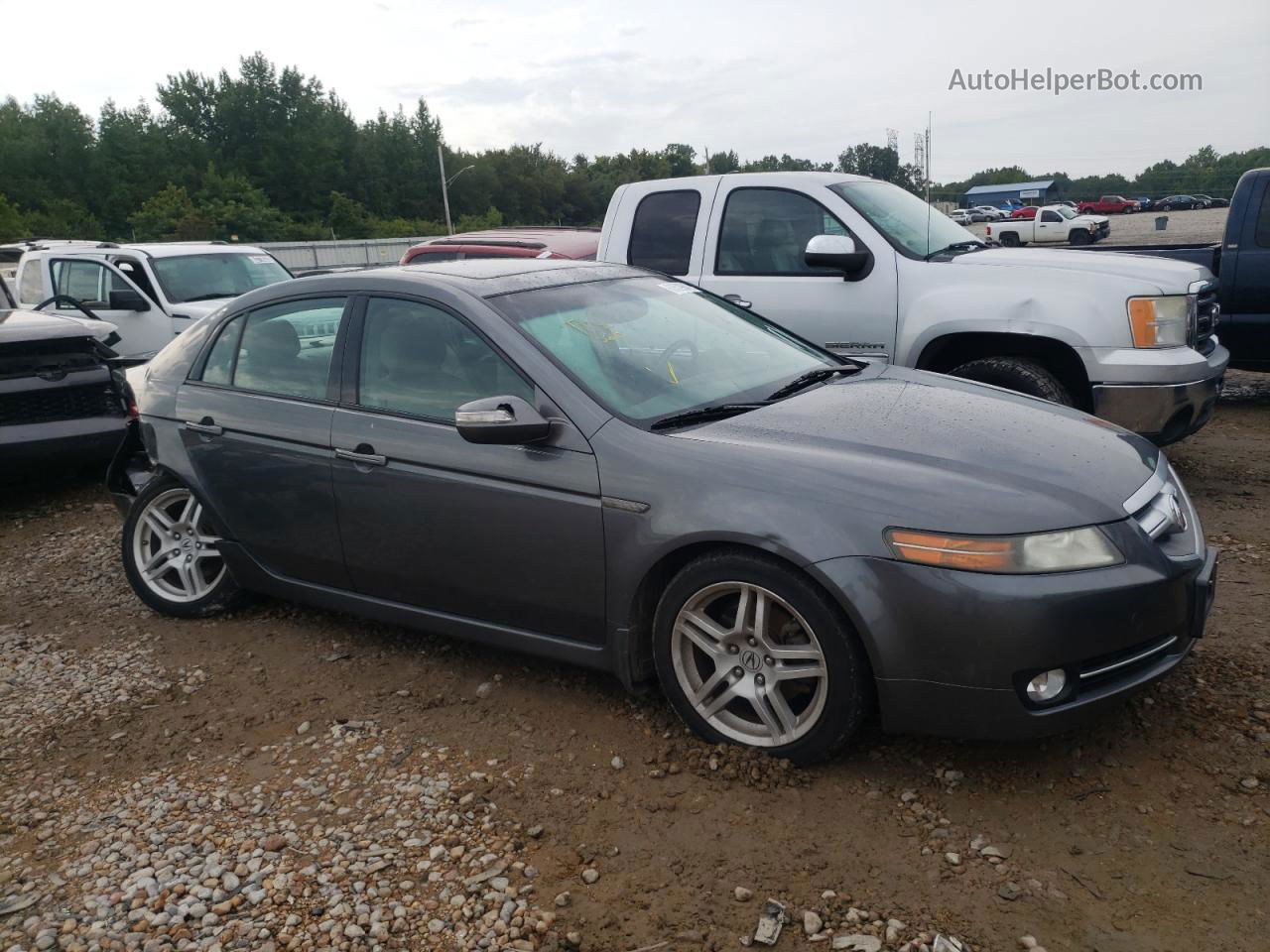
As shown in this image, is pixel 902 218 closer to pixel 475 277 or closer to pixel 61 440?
pixel 475 277

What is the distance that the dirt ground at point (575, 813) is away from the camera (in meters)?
2.52

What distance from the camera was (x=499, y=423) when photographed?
3.24 metres

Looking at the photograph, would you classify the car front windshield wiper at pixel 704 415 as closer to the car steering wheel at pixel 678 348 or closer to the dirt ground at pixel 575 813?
the car steering wheel at pixel 678 348

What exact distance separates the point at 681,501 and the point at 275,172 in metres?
89.0

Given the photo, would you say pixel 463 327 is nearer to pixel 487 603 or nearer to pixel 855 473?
pixel 487 603

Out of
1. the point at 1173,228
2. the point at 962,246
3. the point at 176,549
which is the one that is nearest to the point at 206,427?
the point at 176,549

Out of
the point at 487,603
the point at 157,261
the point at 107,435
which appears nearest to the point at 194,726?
the point at 487,603

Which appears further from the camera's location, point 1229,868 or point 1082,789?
point 1082,789

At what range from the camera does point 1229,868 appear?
100 inches

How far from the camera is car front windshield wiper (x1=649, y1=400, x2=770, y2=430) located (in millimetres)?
3350

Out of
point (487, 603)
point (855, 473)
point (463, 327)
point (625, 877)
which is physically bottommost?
point (625, 877)

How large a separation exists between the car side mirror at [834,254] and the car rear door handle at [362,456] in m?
3.20

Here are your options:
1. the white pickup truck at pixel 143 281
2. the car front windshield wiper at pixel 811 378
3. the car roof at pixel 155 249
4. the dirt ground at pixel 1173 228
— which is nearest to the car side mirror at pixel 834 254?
the car front windshield wiper at pixel 811 378

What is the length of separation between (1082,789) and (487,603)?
205cm
